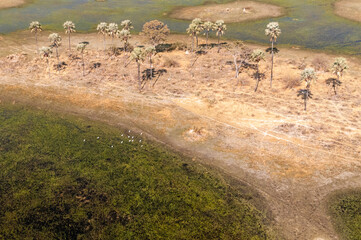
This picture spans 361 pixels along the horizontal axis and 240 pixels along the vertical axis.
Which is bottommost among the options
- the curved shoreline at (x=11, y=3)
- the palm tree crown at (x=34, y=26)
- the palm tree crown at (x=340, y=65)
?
the palm tree crown at (x=340, y=65)

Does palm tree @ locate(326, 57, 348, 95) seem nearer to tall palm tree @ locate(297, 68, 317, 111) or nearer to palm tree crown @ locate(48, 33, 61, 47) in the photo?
tall palm tree @ locate(297, 68, 317, 111)

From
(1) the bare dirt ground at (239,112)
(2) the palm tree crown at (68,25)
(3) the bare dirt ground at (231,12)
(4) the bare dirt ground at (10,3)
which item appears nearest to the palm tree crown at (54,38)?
(1) the bare dirt ground at (239,112)

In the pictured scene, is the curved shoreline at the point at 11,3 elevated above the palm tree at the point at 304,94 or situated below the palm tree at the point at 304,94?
above

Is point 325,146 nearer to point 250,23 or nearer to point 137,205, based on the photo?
point 137,205

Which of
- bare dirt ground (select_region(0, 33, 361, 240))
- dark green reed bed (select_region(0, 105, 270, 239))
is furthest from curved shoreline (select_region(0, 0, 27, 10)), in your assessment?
dark green reed bed (select_region(0, 105, 270, 239))

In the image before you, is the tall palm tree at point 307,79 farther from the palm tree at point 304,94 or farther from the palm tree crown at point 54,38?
the palm tree crown at point 54,38

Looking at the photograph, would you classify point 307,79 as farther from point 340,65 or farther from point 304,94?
point 340,65
